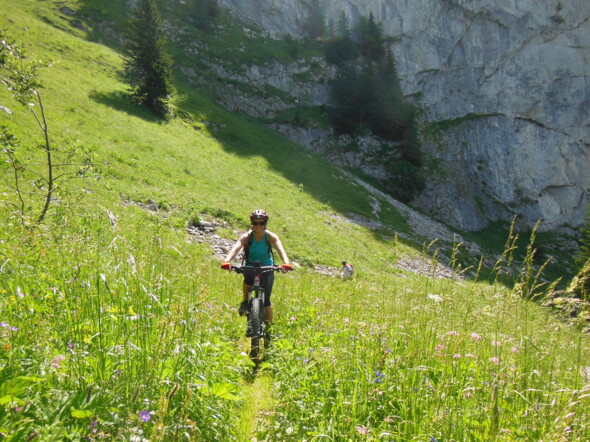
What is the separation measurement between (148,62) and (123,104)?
20.3 ft

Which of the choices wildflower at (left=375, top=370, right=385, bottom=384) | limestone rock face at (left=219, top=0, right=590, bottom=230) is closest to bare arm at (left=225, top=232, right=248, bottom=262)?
wildflower at (left=375, top=370, right=385, bottom=384)

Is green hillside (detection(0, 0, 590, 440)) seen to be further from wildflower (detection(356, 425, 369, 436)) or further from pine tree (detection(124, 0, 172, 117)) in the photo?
pine tree (detection(124, 0, 172, 117))

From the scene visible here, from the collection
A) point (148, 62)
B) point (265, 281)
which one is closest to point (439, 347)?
point (265, 281)

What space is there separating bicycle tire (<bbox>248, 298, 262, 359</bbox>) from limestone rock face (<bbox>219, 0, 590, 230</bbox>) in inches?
2303

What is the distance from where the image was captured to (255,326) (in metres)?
5.55

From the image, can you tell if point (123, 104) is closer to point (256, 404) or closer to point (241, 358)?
point (241, 358)

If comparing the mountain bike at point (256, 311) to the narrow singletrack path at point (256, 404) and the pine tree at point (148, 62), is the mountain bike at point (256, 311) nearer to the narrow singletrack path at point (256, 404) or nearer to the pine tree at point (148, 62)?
the narrow singletrack path at point (256, 404)

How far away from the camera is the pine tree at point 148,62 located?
30766 mm

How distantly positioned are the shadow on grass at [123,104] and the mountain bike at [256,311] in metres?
26.2

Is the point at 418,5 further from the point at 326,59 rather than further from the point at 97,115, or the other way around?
the point at 97,115

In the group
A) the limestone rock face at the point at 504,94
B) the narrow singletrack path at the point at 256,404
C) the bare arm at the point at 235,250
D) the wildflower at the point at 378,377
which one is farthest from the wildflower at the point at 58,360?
the limestone rock face at the point at 504,94

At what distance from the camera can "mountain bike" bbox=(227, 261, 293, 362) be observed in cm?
545

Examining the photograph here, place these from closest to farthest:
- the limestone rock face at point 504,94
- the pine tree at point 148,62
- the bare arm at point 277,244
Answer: the bare arm at point 277,244 → the pine tree at point 148,62 → the limestone rock face at point 504,94

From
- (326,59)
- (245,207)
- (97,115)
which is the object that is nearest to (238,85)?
(326,59)
